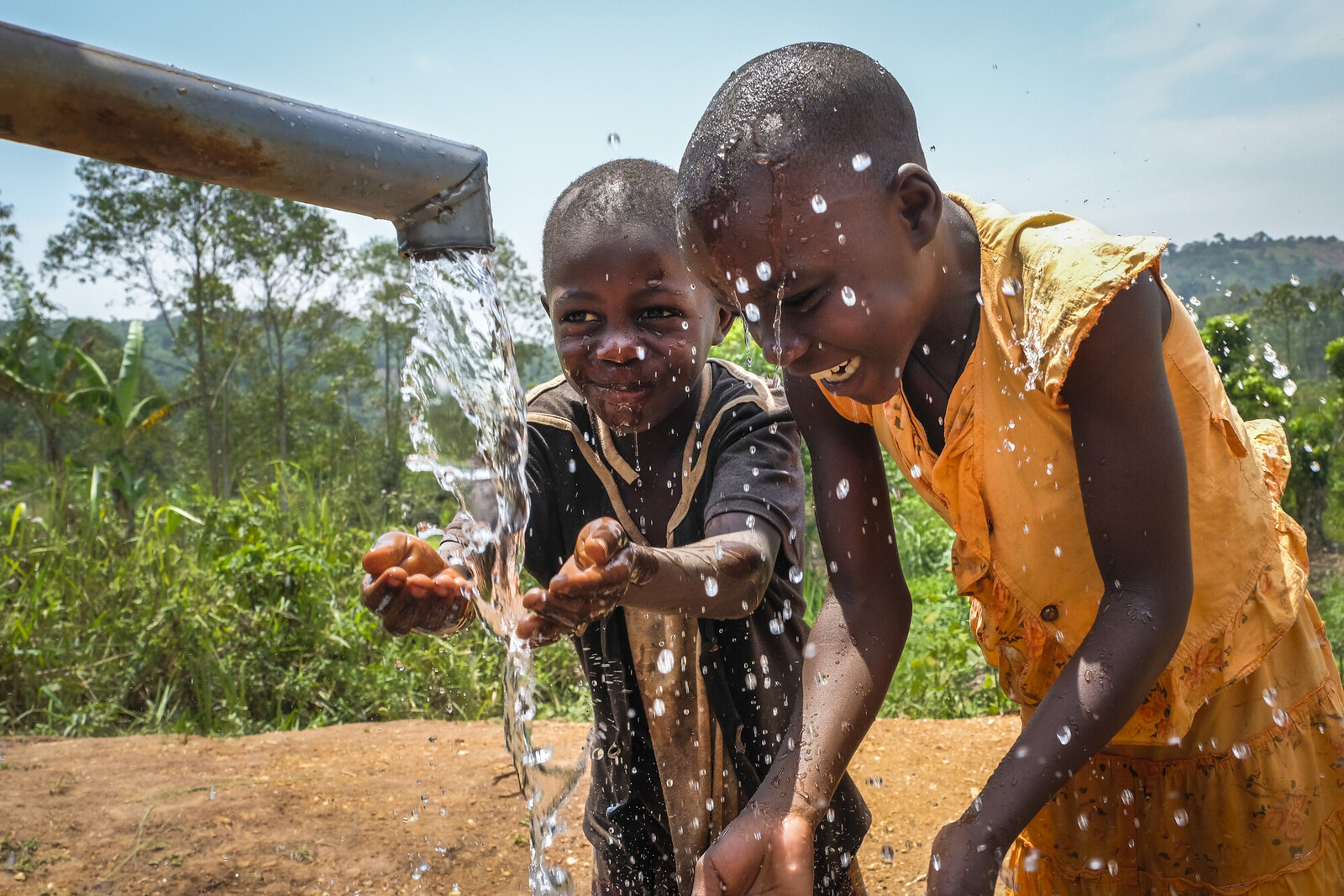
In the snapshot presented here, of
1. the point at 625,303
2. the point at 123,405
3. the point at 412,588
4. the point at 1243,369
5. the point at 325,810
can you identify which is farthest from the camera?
the point at 123,405

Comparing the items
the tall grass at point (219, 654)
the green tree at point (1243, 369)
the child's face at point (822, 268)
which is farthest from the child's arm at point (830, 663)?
the green tree at point (1243, 369)

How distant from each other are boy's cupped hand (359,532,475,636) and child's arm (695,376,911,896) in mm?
607

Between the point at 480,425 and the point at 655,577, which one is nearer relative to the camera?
the point at 655,577

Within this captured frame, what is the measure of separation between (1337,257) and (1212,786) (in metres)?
3.66

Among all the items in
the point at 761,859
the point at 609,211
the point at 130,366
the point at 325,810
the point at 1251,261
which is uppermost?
the point at 130,366

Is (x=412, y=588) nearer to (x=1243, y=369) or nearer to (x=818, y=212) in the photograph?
(x=818, y=212)

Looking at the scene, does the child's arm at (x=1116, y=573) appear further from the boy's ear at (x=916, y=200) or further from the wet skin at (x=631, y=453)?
the wet skin at (x=631, y=453)

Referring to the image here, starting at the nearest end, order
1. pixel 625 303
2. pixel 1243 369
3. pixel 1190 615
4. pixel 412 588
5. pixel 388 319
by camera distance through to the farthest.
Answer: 1. pixel 1190 615
2. pixel 412 588
3. pixel 625 303
4. pixel 1243 369
5. pixel 388 319

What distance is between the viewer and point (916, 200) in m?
1.38

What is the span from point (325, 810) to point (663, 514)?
2.01m

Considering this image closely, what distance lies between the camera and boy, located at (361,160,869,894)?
78.2 inches

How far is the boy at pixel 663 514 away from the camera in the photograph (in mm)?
1985

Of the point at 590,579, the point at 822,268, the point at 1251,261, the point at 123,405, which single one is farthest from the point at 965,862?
the point at 123,405

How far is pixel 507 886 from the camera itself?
2.96 m
